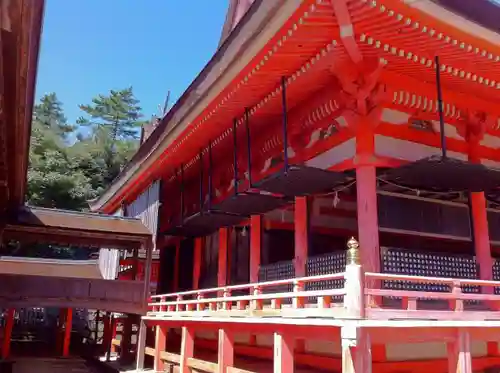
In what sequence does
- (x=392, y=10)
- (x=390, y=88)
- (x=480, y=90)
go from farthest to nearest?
(x=480, y=90)
(x=390, y=88)
(x=392, y=10)

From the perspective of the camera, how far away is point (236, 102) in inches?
358

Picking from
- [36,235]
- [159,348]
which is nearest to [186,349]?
[159,348]

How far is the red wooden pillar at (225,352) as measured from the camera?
8.29 metres

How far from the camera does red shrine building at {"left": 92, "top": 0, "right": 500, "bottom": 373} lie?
6.12 metres

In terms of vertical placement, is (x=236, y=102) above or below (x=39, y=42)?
above

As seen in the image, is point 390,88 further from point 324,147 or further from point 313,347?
point 313,347

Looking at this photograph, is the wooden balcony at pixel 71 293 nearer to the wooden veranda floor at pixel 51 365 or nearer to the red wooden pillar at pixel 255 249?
the wooden veranda floor at pixel 51 365

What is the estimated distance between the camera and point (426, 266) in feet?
24.6

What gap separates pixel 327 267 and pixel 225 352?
7.93 feet

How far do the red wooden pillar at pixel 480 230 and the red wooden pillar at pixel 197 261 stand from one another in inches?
311

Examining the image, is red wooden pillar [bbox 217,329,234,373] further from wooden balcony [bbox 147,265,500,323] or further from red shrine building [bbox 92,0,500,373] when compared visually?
wooden balcony [bbox 147,265,500,323]

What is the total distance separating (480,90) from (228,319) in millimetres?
5996

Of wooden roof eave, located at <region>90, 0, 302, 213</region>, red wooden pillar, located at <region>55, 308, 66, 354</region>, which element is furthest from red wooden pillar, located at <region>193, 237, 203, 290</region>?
red wooden pillar, located at <region>55, 308, 66, 354</region>

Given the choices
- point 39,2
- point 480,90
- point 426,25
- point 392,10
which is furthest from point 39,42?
point 480,90
